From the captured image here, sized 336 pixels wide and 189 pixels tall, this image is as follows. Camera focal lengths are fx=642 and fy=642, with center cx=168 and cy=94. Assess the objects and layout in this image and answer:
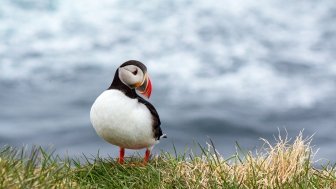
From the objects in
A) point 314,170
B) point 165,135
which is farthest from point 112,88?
point 314,170

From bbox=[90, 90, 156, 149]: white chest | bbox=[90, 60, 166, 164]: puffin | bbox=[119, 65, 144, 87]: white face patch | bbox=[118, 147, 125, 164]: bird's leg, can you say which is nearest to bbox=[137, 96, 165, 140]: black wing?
bbox=[90, 60, 166, 164]: puffin

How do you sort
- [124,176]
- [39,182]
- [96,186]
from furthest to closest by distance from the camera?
[124,176] < [96,186] < [39,182]

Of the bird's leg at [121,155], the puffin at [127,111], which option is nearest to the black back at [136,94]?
the puffin at [127,111]

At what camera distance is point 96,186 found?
840 centimetres

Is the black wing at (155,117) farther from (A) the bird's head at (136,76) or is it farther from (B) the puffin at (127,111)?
(A) the bird's head at (136,76)

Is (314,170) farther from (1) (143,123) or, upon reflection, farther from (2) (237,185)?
(1) (143,123)

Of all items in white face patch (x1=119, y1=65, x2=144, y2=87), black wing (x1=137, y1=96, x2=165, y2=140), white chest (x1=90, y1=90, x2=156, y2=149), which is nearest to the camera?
white chest (x1=90, y1=90, x2=156, y2=149)

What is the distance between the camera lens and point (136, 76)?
29.0 feet

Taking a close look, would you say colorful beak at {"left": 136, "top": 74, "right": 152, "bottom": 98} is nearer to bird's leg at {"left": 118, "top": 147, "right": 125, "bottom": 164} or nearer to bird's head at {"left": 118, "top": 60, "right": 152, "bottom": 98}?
bird's head at {"left": 118, "top": 60, "right": 152, "bottom": 98}

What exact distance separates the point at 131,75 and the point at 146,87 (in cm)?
28

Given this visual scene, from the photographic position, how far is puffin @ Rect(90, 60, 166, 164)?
866cm

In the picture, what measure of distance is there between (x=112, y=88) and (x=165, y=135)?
1126 millimetres

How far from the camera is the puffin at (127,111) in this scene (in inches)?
341

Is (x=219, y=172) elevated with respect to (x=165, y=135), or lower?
lower
